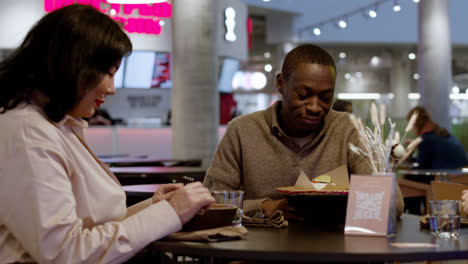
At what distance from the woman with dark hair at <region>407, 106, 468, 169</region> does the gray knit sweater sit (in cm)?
437

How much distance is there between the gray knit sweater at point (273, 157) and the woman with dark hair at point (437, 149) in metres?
4.37

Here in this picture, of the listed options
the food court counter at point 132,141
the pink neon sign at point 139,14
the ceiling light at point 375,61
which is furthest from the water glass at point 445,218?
the ceiling light at point 375,61

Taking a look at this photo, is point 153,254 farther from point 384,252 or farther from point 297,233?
point 384,252

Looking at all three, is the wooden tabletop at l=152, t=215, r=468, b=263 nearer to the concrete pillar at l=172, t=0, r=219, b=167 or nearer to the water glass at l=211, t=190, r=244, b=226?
the water glass at l=211, t=190, r=244, b=226

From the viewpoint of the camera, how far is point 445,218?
5.77ft

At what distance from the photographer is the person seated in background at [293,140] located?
2.34m

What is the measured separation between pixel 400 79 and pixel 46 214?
2105cm

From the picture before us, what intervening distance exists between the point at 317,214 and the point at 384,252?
0.58 m

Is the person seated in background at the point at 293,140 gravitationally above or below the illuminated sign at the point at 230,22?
below

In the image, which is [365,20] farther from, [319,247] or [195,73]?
[319,247]

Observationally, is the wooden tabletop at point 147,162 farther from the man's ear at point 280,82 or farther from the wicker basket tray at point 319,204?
the wicker basket tray at point 319,204

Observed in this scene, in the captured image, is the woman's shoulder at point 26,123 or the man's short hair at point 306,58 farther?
the man's short hair at point 306,58

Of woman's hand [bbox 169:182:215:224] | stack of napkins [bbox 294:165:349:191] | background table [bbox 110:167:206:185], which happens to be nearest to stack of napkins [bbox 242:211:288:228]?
stack of napkins [bbox 294:165:349:191]

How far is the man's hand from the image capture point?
6.78 feet
